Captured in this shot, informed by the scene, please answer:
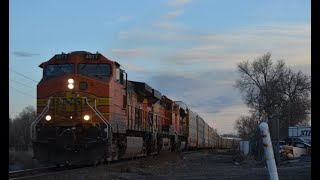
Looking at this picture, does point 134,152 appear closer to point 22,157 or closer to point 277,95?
point 22,157

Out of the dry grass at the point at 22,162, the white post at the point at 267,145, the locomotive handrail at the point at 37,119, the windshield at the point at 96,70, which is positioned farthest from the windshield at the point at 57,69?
the white post at the point at 267,145

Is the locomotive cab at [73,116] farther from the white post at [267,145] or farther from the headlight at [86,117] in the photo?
the white post at [267,145]

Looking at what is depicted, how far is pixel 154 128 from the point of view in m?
27.9

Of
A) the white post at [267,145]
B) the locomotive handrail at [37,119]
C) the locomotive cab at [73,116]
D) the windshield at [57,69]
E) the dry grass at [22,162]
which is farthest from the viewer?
the windshield at [57,69]

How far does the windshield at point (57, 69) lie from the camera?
1938 cm

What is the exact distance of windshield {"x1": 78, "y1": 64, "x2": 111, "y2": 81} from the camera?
1945cm

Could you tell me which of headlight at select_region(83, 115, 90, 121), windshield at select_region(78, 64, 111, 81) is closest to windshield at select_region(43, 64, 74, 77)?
windshield at select_region(78, 64, 111, 81)

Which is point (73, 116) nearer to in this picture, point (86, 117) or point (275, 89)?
point (86, 117)

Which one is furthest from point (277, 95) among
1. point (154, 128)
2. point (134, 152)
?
point (134, 152)

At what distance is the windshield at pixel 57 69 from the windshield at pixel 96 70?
43 cm

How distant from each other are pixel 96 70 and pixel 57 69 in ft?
5.42

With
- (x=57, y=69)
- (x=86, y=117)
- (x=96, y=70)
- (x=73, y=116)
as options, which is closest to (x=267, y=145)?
(x=86, y=117)
